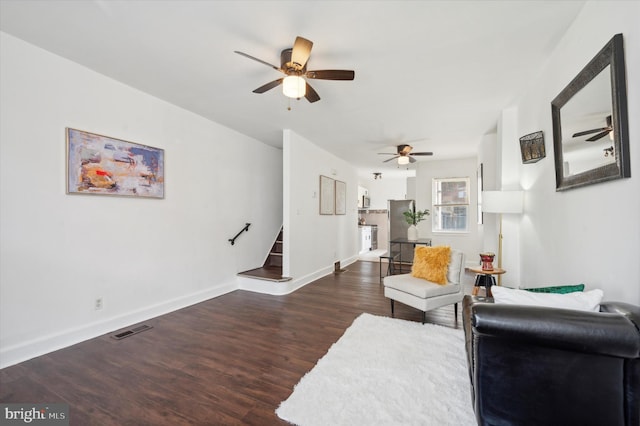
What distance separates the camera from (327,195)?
229 inches

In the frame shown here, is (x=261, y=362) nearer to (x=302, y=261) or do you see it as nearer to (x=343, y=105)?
(x=302, y=261)

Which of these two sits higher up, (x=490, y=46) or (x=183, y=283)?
(x=490, y=46)

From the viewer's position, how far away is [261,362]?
225 cm

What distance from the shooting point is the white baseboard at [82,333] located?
2.19 m

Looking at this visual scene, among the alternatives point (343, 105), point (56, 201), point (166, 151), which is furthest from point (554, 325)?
point (166, 151)

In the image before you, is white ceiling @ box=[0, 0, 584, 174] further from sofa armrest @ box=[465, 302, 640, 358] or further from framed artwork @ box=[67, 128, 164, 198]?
sofa armrest @ box=[465, 302, 640, 358]

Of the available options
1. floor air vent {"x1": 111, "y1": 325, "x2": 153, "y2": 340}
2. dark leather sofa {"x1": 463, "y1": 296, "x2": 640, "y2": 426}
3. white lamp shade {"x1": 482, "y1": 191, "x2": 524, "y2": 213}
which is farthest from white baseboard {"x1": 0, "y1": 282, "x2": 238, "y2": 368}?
white lamp shade {"x1": 482, "y1": 191, "x2": 524, "y2": 213}

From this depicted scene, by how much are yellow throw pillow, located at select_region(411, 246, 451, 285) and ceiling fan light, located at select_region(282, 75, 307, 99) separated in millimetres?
2267

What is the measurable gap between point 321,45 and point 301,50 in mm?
300

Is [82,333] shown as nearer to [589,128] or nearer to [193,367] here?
[193,367]

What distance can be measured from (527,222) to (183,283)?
166 inches

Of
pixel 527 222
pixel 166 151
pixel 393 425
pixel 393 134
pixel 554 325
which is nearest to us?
pixel 554 325

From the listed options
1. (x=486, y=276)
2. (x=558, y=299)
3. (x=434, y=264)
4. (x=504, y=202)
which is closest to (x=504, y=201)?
(x=504, y=202)

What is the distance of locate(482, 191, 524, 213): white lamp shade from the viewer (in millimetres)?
3010
